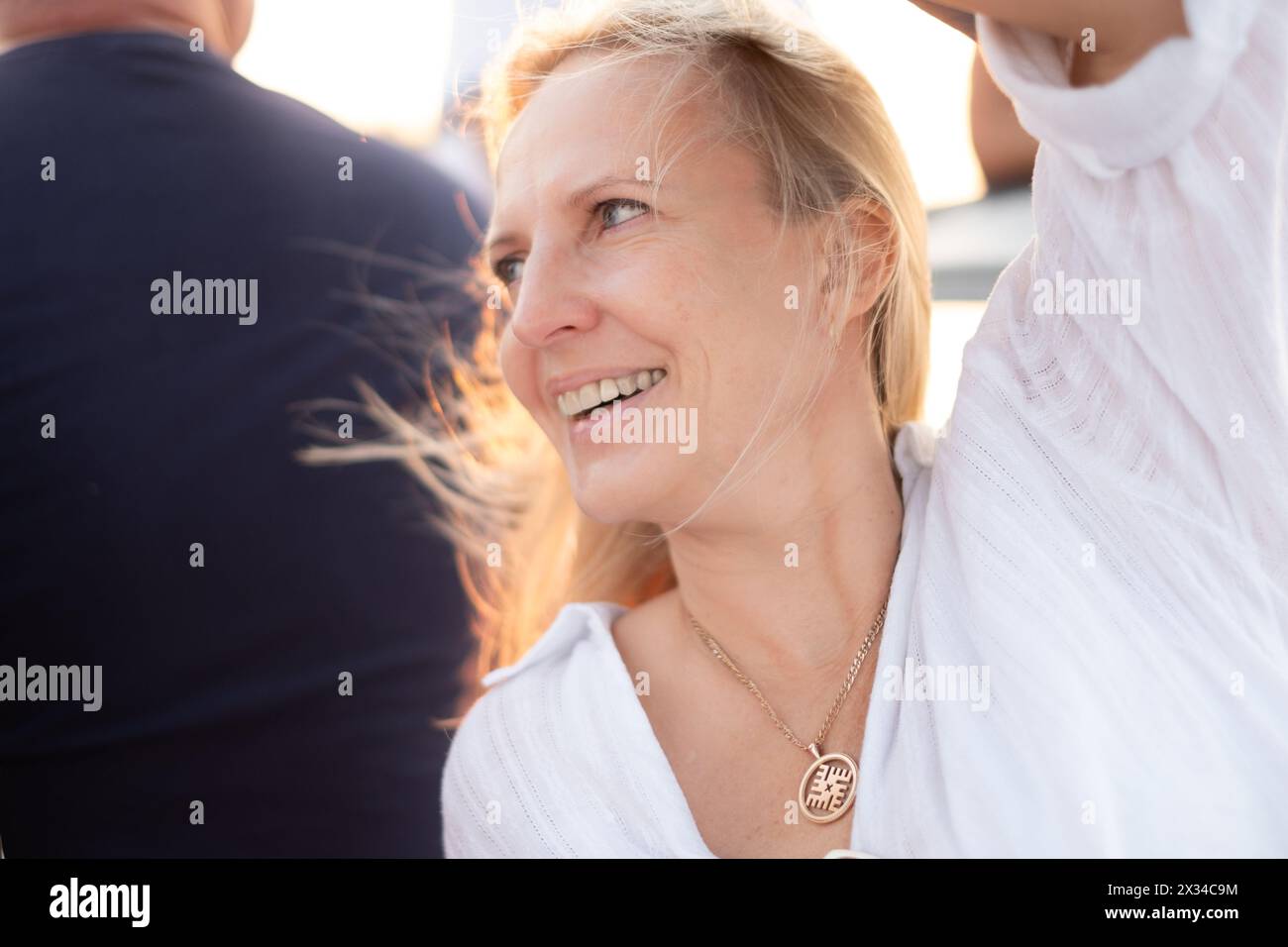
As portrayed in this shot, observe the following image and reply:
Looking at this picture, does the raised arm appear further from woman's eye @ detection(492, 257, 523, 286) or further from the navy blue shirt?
the navy blue shirt

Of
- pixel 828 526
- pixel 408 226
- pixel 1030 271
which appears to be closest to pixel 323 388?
pixel 408 226

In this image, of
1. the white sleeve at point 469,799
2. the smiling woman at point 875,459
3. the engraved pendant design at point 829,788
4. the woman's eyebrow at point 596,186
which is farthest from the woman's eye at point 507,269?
the engraved pendant design at point 829,788

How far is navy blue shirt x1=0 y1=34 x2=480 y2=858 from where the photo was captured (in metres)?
1.18

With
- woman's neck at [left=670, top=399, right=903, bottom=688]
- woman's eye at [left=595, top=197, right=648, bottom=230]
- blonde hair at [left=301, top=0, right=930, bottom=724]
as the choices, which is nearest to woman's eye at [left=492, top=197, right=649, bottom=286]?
woman's eye at [left=595, top=197, right=648, bottom=230]

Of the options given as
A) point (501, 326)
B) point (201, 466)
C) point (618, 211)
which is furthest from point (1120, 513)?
point (201, 466)

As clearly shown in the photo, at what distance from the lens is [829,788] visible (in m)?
0.95

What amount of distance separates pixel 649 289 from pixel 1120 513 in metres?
0.42

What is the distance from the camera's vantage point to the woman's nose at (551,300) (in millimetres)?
961

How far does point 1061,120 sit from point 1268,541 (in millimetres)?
366

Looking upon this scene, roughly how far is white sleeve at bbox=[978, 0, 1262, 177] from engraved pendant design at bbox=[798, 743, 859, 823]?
0.52 m

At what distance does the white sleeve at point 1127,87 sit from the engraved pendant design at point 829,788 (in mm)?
517

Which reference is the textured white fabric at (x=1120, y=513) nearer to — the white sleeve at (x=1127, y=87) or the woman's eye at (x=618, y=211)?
the white sleeve at (x=1127, y=87)

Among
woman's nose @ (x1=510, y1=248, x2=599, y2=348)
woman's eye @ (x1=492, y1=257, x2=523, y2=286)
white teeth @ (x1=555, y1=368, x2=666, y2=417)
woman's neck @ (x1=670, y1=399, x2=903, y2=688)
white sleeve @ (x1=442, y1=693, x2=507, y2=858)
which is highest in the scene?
woman's eye @ (x1=492, y1=257, x2=523, y2=286)

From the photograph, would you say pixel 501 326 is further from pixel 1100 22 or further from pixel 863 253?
pixel 1100 22
